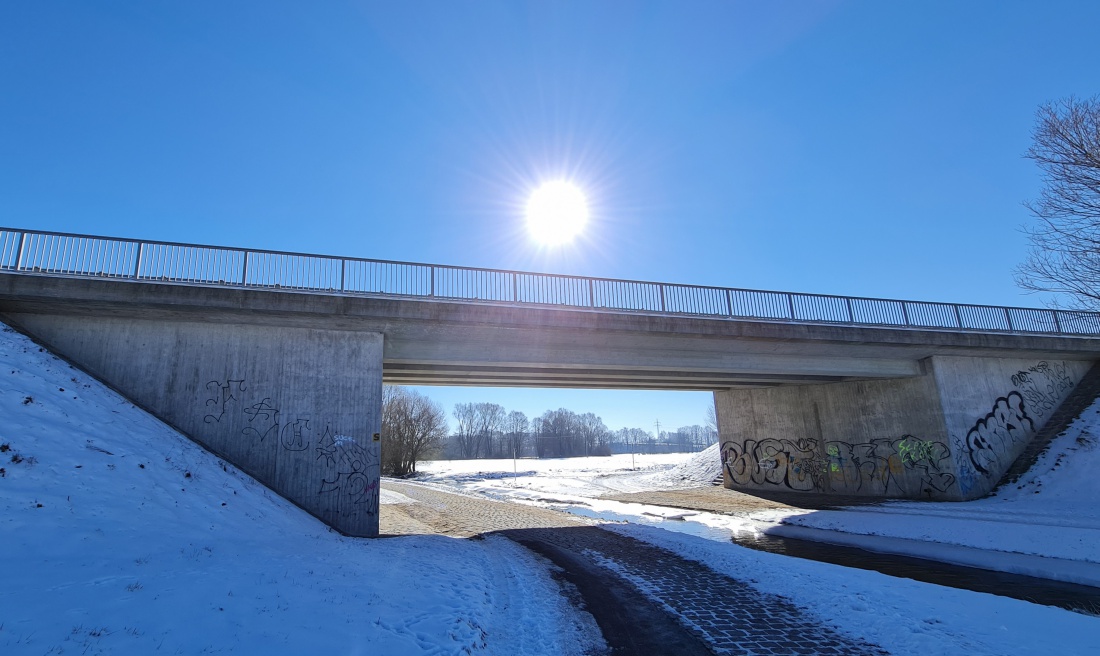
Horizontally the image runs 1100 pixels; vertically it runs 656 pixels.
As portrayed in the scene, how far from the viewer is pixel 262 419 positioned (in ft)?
50.4

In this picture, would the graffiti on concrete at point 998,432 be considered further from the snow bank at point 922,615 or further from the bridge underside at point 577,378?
the snow bank at point 922,615

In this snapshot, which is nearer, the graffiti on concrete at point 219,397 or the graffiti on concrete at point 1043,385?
the graffiti on concrete at point 219,397

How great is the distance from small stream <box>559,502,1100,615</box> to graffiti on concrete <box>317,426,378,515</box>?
9820 mm

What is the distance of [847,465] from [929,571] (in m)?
16.8

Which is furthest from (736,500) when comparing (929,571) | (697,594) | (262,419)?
(262,419)

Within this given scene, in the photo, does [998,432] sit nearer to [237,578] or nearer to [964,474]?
[964,474]

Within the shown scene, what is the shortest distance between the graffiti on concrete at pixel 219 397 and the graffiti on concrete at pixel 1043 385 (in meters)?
32.9

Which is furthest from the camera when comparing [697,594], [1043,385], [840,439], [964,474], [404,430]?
[404,430]

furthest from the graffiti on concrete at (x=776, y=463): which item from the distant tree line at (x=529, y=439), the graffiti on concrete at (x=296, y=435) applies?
the distant tree line at (x=529, y=439)

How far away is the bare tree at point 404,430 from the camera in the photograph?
5888 centimetres

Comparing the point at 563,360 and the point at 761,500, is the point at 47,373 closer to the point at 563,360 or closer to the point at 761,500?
the point at 563,360

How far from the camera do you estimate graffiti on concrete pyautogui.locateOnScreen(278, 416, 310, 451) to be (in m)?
15.4

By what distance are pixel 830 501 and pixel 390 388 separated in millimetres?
51000

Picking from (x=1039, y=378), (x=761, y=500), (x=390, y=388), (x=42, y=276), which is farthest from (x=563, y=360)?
(x=390, y=388)
